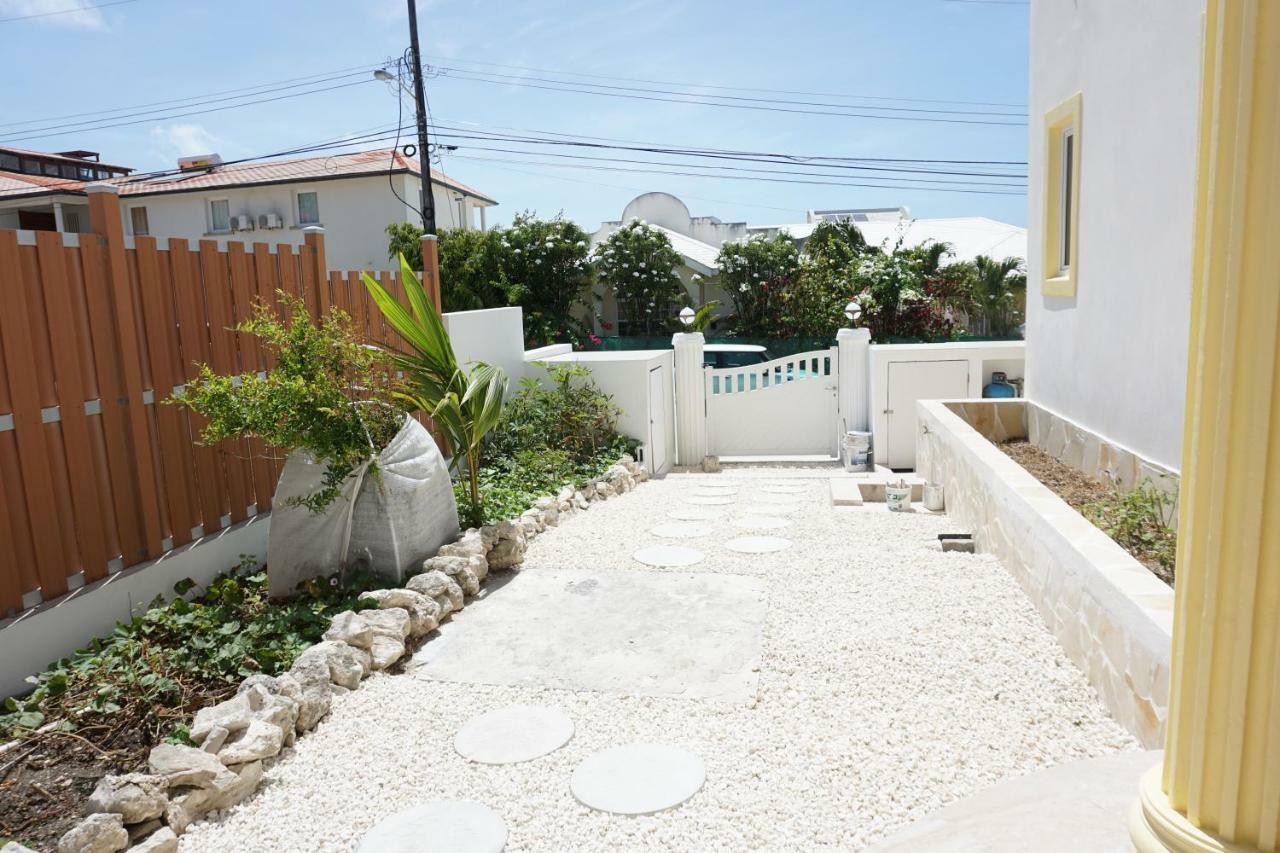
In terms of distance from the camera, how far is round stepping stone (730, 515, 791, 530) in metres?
6.70

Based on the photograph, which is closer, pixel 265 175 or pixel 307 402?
pixel 307 402

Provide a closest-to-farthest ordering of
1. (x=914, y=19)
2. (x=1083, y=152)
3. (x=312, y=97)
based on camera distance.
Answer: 1. (x=1083, y=152)
2. (x=914, y=19)
3. (x=312, y=97)

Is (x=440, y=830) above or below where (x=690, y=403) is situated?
below

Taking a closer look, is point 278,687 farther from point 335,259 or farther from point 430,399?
point 335,259

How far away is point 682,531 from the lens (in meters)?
6.60

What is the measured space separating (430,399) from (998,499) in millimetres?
3740

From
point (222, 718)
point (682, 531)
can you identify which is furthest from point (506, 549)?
point (222, 718)

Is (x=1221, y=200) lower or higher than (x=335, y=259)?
lower

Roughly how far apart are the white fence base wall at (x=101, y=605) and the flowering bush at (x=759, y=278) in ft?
47.4

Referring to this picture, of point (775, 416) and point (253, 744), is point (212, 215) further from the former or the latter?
point (253, 744)

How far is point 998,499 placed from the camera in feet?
16.6

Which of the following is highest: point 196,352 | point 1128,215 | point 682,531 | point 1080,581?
point 1128,215

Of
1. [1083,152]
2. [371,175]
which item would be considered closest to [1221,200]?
[1083,152]

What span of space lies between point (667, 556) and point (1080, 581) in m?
2.87
